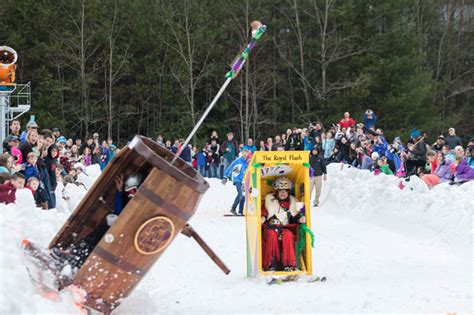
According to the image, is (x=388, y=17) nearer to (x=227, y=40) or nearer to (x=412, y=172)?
(x=227, y=40)

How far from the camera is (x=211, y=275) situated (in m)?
10.4

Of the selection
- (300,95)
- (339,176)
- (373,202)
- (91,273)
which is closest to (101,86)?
(300,95)

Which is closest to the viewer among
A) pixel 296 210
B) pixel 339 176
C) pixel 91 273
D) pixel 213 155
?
pixel 91 273

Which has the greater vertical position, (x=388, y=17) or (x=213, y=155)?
(x=388, y=17)

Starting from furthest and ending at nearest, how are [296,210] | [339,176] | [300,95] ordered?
[300,95], [339,176], [296,210]

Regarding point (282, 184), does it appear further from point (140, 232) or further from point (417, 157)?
point (417, 157)

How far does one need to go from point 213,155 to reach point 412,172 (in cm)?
1039

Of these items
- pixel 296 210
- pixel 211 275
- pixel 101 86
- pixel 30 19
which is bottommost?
pixel 211 275

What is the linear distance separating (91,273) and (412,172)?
578 inches

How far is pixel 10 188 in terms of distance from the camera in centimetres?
888

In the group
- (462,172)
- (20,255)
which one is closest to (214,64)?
(462,172)

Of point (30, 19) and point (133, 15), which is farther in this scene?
point (133, 15)

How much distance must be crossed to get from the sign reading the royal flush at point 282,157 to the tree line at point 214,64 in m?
27.9

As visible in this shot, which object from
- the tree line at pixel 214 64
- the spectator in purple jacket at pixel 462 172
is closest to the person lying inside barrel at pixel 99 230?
the spectator in purple jacket at pixel 462 172
